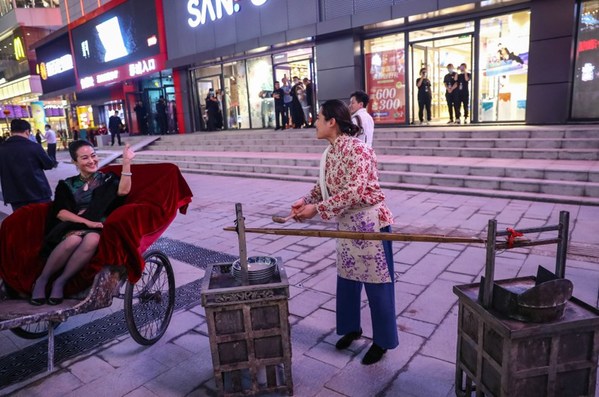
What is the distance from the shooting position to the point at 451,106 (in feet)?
39.4

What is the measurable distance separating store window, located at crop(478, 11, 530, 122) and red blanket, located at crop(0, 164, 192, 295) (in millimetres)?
10451

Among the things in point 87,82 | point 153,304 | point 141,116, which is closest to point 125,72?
point 141,116

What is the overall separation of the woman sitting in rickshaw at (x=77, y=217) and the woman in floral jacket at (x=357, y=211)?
1548 millimetres

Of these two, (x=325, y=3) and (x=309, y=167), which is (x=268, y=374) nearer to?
(x=309, y=167)

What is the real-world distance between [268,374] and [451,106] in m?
11.2

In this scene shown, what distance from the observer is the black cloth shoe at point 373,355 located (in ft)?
9.21

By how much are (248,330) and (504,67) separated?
37.2 ft

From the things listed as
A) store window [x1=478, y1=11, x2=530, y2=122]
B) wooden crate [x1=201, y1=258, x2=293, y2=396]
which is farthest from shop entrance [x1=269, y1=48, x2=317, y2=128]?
wooden crate [x1=201, y1=258, x2=293, y2=396]

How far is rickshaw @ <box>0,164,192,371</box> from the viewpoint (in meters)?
2.84

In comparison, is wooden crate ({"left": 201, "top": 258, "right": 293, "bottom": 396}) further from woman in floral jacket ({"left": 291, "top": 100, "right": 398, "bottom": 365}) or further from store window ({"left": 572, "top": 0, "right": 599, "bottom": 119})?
store window ({"left": 572, "top": 0, "right": 599, "bottom": 119})

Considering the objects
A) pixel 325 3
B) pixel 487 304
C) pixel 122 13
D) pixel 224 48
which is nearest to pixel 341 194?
pixel 487 304

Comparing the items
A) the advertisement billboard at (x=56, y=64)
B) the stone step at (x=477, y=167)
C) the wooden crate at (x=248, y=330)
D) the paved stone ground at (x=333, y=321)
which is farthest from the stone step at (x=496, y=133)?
the advertisement billboard at (x=56, y=64)

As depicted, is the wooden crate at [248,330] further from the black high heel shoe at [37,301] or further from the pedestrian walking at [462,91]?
the pedestrian walking at [462,91]

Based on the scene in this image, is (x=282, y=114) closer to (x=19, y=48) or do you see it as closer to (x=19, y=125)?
(x=19, y=125)
